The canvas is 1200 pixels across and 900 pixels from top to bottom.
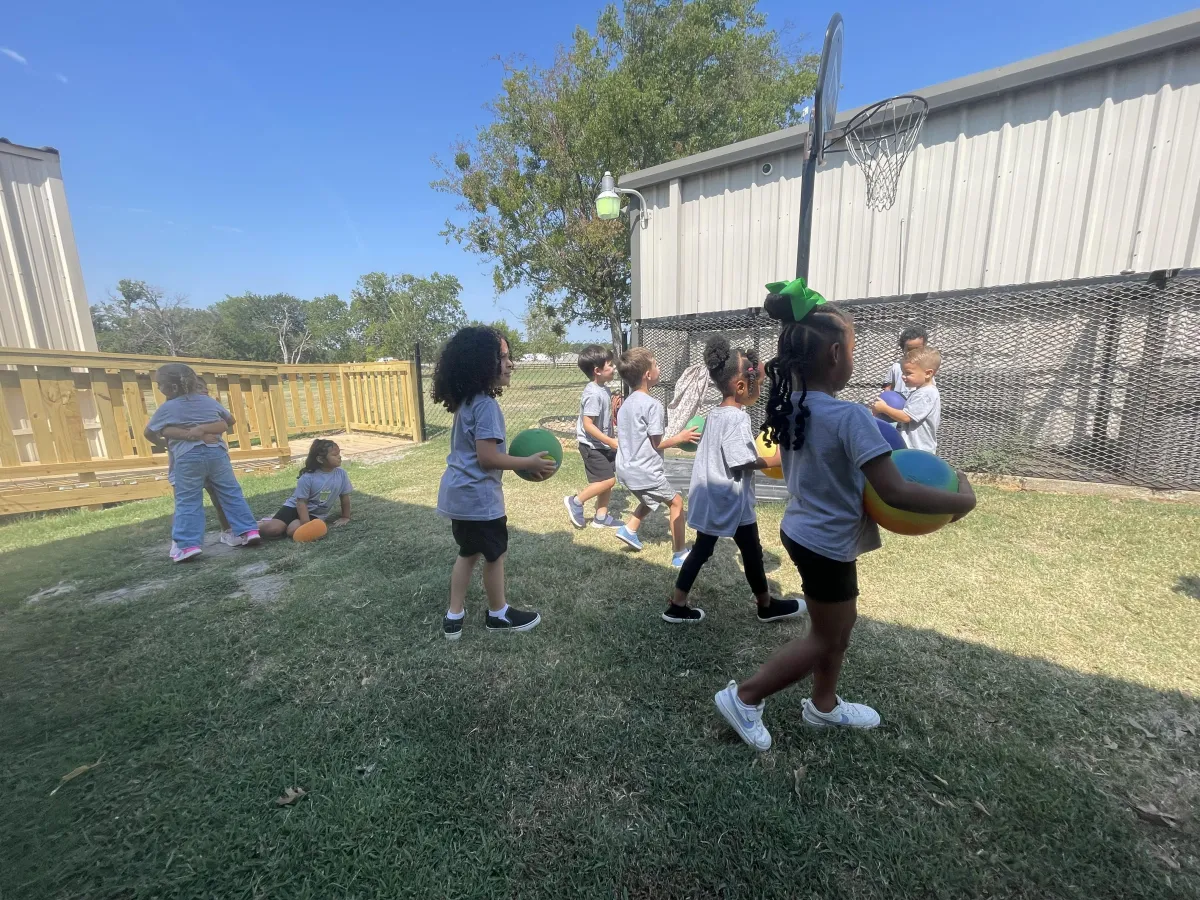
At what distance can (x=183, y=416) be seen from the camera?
4.38 meters

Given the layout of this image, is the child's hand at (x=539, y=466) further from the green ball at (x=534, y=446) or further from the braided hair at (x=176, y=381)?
the braided hair at (x=176, y=381)

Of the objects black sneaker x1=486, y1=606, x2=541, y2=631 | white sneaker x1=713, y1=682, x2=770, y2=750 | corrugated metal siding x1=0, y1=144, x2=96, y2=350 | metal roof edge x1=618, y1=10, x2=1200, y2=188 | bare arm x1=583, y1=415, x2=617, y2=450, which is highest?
metal roof edge x1=618, y1=10, x2=1200, y2=188

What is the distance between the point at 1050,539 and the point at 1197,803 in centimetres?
293

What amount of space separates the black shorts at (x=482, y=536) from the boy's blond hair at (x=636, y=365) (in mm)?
1678

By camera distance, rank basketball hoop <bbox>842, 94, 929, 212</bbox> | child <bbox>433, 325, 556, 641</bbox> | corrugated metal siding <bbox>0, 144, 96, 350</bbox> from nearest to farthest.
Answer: child <bbox>433, 325, 556, 641</bbox>, basketball hoop <bbox>842, 94, 929, 212</bbox>, corrugated metal siding <bbox>0, 144, 96, 350</bbox>

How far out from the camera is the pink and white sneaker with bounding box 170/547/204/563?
4.29m

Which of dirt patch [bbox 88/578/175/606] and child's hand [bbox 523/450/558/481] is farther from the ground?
child's hand [bbox 523/450/558/481]

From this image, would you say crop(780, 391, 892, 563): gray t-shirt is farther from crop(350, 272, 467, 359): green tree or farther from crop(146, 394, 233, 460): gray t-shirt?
crop(350, 272, 467, 359): green tree

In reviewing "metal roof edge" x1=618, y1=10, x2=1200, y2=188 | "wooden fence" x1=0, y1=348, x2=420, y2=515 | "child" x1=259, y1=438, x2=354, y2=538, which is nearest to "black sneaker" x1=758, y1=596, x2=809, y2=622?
"child" x1=259, y1=438, x2=354, y2=538

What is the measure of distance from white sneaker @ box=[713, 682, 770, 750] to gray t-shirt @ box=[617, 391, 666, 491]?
198cm

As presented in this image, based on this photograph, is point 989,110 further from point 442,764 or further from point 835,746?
point 442,764

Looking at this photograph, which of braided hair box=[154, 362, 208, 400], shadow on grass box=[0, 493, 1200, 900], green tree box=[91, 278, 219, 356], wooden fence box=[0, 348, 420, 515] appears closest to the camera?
shadow on grass box=[0, 493, 1200, 900]

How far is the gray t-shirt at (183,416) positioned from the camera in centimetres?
432

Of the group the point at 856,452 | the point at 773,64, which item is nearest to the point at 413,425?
the point at 856,452
